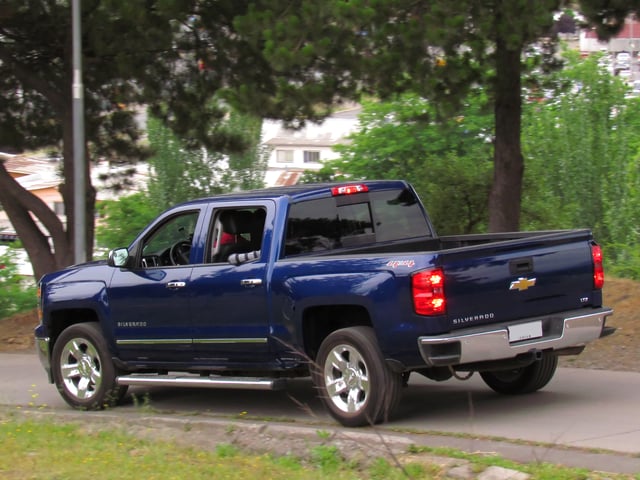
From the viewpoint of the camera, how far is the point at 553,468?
20.3 feet

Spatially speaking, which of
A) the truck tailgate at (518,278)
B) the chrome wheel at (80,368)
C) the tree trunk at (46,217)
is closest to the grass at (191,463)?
the truck tailgate at (518,278)

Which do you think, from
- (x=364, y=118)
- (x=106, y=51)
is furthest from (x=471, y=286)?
(x=364, y=118)

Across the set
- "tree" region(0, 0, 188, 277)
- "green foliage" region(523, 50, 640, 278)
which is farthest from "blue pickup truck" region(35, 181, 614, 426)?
A: "green foliage" region(523, 50, 640, 278)

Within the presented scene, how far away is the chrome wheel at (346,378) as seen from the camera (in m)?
7.95

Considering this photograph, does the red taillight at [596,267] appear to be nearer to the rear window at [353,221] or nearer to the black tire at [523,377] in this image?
the black tire at [523,377]

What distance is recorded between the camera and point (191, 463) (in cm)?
692

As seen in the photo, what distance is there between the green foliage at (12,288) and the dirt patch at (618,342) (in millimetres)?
5370

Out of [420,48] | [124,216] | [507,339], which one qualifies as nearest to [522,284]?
[507,339]

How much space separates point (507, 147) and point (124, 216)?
18502 millimetres

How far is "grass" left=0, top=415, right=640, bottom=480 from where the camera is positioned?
20.9ft

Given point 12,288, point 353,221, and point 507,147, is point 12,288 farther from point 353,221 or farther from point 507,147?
point 353,221

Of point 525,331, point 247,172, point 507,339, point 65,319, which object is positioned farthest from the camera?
point 247,172

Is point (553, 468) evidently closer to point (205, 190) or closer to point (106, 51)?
point (106, 51)

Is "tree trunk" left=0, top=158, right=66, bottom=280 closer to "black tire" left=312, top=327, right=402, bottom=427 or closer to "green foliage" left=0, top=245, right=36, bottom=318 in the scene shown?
"green foliage" left=0, top=245, right=36, bottom=318
